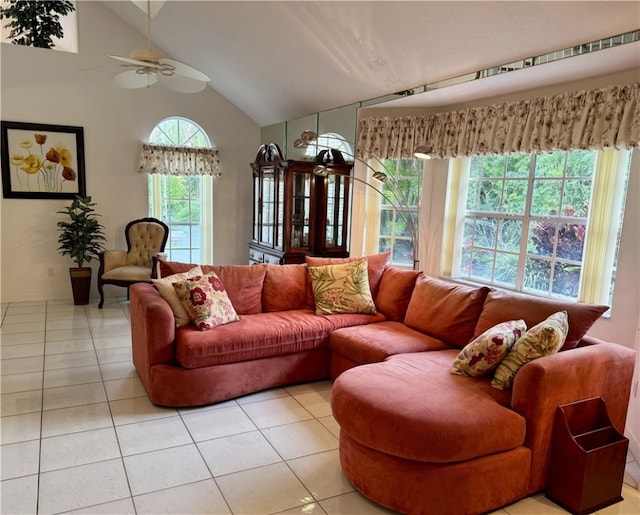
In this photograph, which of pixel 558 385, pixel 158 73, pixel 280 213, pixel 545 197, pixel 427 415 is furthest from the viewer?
pixel 280 213

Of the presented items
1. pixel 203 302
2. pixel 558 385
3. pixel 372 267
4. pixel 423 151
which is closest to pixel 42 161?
pixel 203 302

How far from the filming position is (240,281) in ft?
11.8

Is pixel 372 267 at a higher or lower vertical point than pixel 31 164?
lower

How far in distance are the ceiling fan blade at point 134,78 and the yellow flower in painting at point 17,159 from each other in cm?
265

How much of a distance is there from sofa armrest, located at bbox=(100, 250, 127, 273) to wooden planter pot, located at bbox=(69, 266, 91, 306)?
0.79 feet

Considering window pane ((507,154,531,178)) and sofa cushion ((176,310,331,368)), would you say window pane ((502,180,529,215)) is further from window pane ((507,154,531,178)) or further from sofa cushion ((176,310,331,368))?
sofa cushion ((176,310,331,368))

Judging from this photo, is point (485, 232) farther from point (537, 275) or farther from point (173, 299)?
point (173, 299)

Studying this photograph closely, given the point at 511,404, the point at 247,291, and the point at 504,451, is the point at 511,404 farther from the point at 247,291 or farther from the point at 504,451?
the point at 247,291

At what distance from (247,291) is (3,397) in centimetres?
175

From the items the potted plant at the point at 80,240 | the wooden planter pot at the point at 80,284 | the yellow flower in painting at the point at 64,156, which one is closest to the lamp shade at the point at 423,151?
the potted plant at the point at 80,240

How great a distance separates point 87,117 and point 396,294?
436 centimetres

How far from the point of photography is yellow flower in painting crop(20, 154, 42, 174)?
536cm

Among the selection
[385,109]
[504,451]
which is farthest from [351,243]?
[504,451]

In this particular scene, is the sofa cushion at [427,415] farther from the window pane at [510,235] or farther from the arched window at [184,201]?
the arched window at [184,201]
